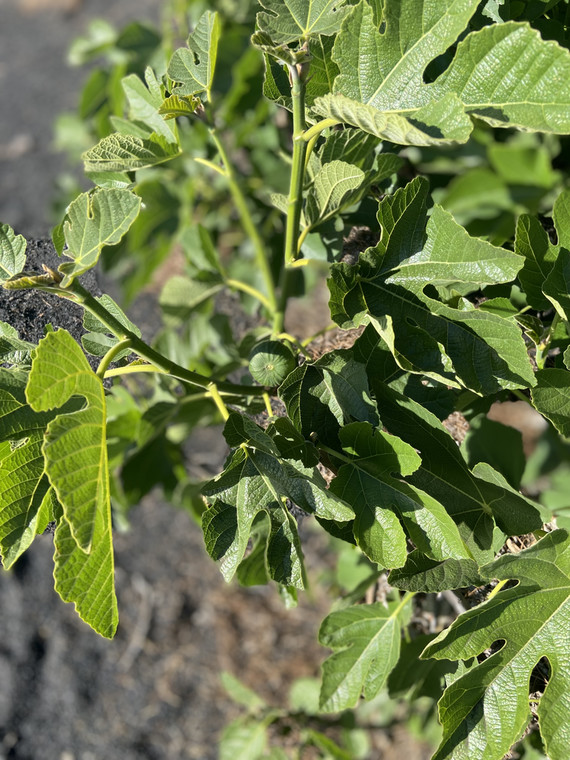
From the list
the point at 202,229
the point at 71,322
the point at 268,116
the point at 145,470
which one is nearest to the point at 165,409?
the point at 71,322

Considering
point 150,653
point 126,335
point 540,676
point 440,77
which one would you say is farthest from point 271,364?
point 150,653

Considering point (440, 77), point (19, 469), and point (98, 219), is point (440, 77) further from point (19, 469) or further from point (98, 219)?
point (19, 469)

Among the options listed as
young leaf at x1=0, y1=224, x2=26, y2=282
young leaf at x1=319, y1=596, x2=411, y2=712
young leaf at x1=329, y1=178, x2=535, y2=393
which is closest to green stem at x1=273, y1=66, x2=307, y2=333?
young leaf at x1=329, y1=178, x2=535, y2=393

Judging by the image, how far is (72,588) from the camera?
79 centimetres

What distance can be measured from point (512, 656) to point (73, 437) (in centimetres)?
61

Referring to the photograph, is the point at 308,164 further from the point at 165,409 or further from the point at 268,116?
the point at 268,116

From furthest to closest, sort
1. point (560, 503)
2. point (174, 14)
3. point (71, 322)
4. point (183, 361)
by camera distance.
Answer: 1. point (174, 14)
2. point (183, 361)
3. point (560, 503)
4. point (71, 322)

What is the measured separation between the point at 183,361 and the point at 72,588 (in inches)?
41.3

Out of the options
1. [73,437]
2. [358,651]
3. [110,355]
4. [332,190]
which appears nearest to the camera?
[73,437]

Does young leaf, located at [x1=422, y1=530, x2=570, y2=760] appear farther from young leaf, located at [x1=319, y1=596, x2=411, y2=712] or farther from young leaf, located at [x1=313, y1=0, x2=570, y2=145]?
young leaf, located at [x1=313, y1=0, x2=570, y2=145]

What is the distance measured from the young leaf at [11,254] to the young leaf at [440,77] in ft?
1.37

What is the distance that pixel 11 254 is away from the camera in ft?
3.01

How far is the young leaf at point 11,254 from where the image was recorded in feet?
2.99

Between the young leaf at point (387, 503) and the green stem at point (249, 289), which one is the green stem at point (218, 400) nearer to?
the young leaf at point (387, 503)
